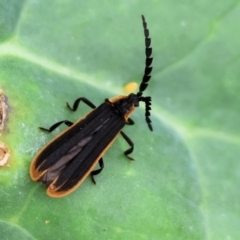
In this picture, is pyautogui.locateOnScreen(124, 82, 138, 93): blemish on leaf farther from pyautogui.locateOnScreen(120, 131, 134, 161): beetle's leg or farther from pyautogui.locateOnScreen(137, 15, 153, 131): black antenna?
pyautogui.locateOnScreen(120, 131, 134, 161): beetle's leg

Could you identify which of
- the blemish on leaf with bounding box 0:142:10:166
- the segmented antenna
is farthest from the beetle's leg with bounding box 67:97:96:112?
the blemish on leaf with bounding box 0:142:10:166

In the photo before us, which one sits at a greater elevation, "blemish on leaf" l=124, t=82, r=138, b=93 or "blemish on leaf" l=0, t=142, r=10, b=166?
"blemish on leaf" l=124, t=82, r=138, b=93

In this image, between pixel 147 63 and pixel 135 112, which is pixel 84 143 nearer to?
pixel 135 112

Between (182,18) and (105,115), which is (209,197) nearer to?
(105,115)

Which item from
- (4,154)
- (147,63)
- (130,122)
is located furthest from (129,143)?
(4,154)

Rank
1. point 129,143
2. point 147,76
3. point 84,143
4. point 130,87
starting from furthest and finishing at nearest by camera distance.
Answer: point 130,87 < point 147,76 < point 129,143 < point 84,143

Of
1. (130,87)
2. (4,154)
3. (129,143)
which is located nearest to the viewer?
(4,154)
